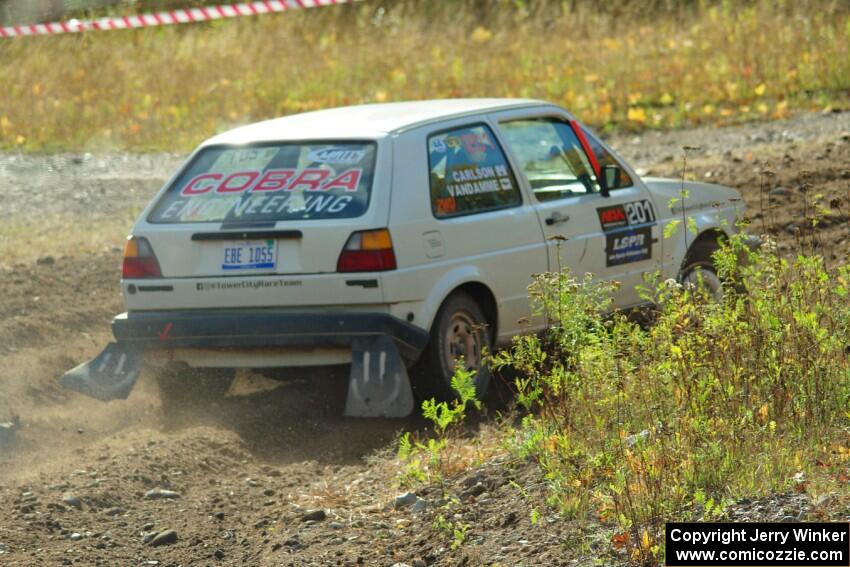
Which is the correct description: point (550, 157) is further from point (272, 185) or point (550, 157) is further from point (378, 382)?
point (378, 382)

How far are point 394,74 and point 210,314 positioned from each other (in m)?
13.9

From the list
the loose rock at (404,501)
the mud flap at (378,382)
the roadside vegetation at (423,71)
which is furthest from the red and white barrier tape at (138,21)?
the loose rock at (404,501)

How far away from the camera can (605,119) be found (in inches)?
758

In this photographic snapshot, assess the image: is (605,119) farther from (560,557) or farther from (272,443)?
(560,557)

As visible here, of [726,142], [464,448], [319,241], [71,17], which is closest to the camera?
[464,448]

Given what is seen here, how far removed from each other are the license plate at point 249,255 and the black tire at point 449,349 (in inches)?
36.6

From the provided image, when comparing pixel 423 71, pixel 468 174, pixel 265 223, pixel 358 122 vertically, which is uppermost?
pixel 423 71

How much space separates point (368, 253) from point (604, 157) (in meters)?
2.21

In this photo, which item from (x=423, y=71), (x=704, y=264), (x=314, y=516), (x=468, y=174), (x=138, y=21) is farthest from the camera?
(x=423, y=71)

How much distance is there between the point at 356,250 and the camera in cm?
778

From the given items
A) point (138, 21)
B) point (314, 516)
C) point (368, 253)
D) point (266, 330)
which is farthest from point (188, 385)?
point (138, 21)

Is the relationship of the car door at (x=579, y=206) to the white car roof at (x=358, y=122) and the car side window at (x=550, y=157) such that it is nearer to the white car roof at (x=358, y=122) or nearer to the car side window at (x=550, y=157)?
the car side window at (x=550, y=157)

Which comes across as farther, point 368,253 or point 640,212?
point 640,212

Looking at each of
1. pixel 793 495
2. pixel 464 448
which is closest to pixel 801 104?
pixel 464 448
